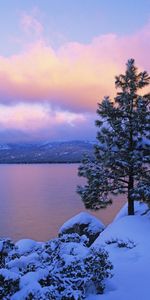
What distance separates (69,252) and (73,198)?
53708mm

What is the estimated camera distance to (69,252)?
9062mm

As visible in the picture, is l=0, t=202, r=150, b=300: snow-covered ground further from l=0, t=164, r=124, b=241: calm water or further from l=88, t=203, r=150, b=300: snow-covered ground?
l=0, t=164, r=124, b=241: calm water

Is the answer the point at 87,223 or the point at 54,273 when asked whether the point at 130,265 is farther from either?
the point at 87,223

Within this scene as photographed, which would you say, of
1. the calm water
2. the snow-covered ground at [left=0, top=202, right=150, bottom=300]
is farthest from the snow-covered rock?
the calm water

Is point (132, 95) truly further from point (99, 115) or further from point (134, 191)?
point (134, 191)

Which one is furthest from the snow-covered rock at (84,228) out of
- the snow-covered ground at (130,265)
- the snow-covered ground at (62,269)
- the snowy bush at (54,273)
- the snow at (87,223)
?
the snowy bush at (54,273)

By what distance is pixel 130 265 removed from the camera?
452 inches

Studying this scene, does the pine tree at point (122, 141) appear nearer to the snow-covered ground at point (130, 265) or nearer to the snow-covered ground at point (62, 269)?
the snow-covered ground at point (130, 265)

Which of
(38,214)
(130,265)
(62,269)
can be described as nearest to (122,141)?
(130,265)

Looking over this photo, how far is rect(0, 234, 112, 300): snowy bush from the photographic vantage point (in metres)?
6.94

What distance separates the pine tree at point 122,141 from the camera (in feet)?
75.2

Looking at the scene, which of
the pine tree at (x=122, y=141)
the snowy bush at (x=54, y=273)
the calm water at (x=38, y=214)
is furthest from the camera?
the calm water at (x=38, y=214)

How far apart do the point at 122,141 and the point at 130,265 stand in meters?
12.5

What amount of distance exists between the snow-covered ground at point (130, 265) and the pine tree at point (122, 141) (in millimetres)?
4554
